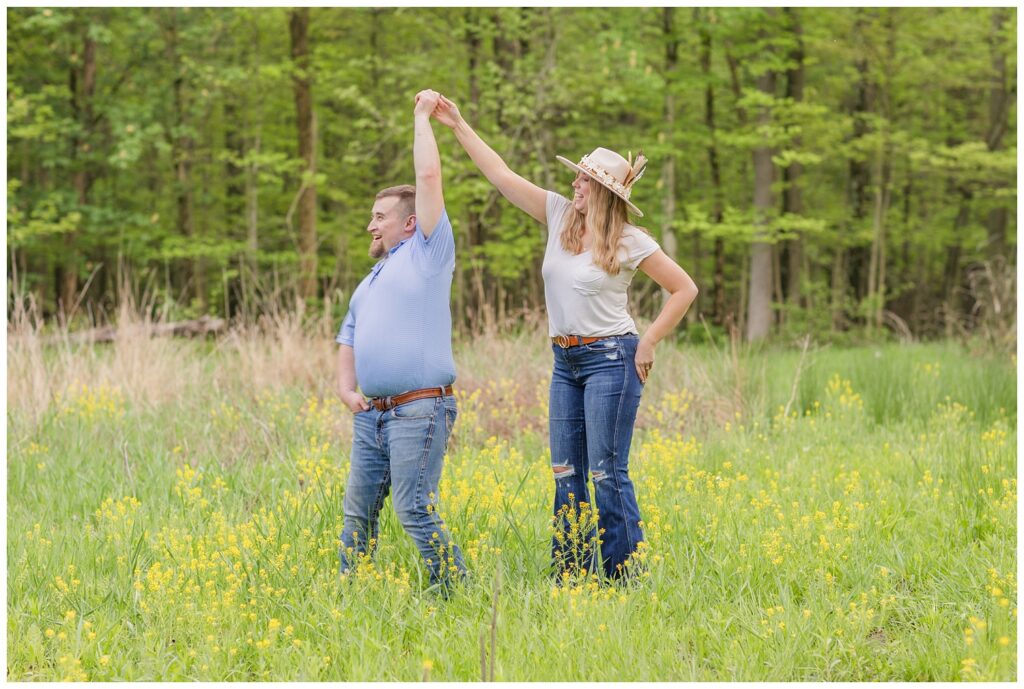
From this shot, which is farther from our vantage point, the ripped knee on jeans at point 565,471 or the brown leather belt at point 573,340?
the ripped knee on jeans at point 565,471

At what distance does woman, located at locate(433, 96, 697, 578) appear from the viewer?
415cm

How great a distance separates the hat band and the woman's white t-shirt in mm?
165

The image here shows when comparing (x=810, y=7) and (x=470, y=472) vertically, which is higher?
(x=810, y=7)

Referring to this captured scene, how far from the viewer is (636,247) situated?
4.19m

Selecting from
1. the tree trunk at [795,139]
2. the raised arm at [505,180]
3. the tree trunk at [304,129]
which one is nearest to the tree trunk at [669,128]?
the tree trunk at [795,139]

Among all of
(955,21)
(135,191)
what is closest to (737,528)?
(955,21)

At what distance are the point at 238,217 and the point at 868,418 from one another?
17.5 m

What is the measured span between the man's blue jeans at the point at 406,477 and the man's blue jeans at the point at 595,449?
1.76 feet

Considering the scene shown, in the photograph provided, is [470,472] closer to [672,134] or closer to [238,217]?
[672,134]

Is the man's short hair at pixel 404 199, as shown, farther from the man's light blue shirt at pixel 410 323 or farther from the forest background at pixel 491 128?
the forest background at pixel 491 128

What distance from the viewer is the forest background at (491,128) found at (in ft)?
52.2

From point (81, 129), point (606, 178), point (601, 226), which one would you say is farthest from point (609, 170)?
point (81, 129)

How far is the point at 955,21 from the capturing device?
60.4 feet

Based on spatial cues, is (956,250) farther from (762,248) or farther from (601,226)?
(601,226)
